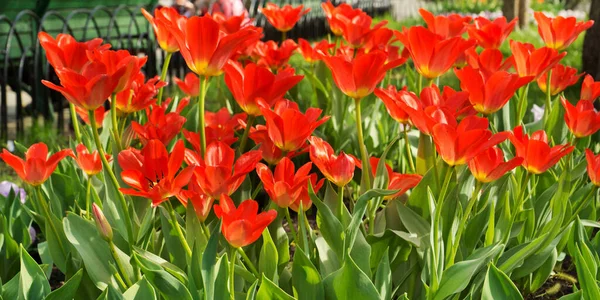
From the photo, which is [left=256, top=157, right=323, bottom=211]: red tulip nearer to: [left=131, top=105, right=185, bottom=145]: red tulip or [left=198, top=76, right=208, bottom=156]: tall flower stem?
[left=198, top=76, right=208, bottom=156]: tall flower stem

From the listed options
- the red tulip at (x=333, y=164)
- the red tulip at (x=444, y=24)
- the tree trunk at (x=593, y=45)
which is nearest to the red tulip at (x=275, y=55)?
the red tulip at (x=444, y=24)

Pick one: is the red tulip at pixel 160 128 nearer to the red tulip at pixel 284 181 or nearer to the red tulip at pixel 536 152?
the red tulip at pixel 284 181

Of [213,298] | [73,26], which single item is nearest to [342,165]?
[213,298]

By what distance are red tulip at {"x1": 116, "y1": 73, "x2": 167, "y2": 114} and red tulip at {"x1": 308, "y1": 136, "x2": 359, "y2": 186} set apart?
0.54m

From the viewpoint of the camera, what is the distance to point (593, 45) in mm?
4984

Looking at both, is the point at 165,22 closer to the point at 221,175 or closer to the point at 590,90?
the point at 221,175

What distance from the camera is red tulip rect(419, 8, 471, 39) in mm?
2154

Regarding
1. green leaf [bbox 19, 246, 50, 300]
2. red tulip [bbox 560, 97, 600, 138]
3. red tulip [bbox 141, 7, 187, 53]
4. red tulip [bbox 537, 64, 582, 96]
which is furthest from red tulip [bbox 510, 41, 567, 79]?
green leaf [bbox 19, 246, 50, 300]

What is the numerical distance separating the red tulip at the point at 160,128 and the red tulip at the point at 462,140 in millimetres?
688

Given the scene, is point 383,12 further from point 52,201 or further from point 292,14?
point 52,201

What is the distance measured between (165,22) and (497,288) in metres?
0.79

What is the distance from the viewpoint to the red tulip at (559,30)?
218 centimetres

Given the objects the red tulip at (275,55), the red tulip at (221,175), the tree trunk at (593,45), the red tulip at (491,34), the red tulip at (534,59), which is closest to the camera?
the red tulip at (221,175)

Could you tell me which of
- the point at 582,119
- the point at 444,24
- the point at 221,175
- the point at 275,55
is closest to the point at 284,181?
the point at 221,175
